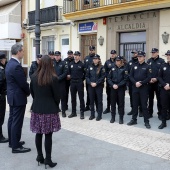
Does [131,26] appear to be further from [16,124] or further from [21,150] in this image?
[21,150]

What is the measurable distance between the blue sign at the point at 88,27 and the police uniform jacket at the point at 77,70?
758 centimetres

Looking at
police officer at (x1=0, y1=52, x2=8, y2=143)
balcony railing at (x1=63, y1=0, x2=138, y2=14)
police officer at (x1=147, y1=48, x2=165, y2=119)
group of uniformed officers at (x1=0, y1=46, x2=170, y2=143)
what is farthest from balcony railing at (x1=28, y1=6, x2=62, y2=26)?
police officer at (x1=0, y1=52, x2=8, y2=143)

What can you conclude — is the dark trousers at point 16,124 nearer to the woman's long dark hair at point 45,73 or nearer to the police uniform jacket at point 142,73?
the woman's long dark hair at point 45,73

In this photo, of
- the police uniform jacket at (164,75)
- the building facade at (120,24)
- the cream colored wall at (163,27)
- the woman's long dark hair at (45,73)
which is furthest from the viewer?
the building facade at (120,24)

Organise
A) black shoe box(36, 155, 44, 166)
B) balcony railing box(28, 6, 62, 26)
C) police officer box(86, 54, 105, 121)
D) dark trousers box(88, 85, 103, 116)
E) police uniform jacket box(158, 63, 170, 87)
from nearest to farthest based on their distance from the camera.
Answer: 1. black shoe box(36, 155, 44, 166)
2. police uniform jacket box(158, 63, 170, 87)
3. police officer box(86, 54, 105, 121)
4. dark trousers box(88, 85, 103, 116)
5. balcony railing box(28, 6, 62, 26)

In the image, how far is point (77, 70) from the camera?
8.77 metres

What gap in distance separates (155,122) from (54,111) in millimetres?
4213

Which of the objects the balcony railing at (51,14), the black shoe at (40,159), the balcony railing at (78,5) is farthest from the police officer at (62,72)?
the balcony railing at (51,14)

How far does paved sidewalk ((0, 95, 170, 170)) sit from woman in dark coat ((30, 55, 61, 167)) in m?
0.63

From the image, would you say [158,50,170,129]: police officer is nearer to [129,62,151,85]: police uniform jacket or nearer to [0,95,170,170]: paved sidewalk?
[129,62,151,85]: police uniform jacket

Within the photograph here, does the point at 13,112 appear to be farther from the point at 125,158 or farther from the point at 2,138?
the point at 125,158

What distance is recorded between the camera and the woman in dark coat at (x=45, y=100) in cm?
454

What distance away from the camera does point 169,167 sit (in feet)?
15.8

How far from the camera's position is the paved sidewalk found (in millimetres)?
4946
